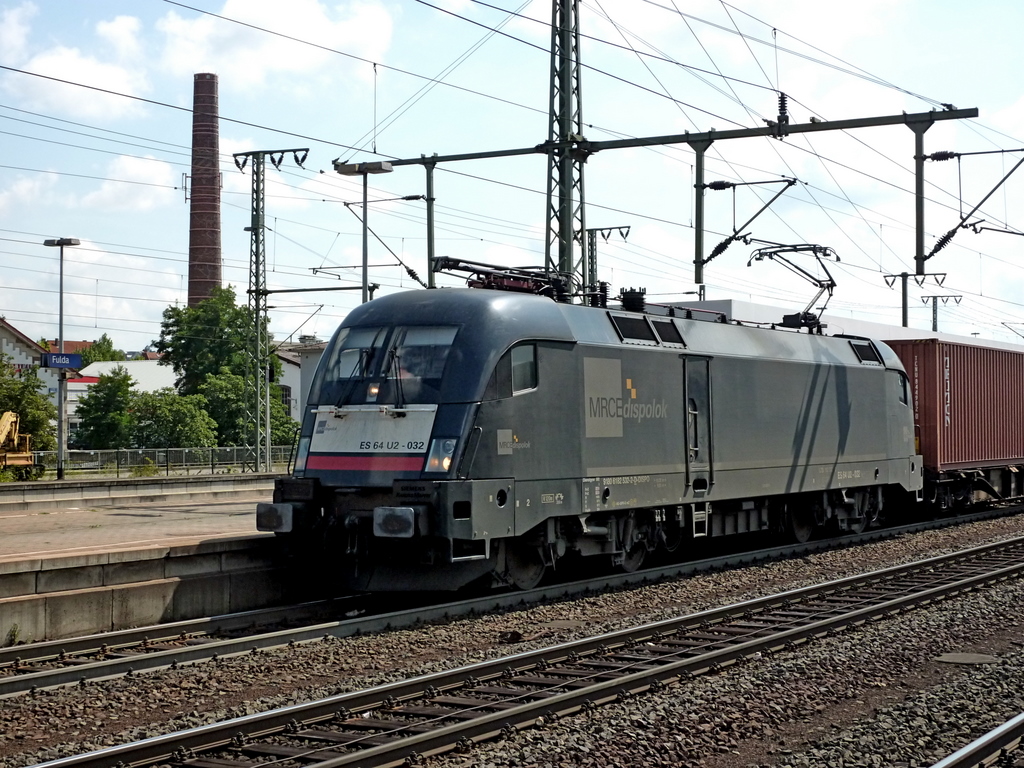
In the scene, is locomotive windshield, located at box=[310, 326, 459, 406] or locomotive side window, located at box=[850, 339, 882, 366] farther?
locomotive side window, located at box=[850, 339, 882, 366]

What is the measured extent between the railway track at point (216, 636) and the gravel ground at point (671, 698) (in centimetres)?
24

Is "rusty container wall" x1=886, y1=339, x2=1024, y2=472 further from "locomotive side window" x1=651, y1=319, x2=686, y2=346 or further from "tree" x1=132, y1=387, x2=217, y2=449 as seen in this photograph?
"tree" x1=132, y1=387, x2=217, y2=449

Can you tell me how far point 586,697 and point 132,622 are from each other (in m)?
5.54

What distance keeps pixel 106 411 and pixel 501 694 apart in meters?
68.3

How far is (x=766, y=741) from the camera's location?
7613 millimetres

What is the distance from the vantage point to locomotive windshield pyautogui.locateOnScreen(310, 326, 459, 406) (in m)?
12.6

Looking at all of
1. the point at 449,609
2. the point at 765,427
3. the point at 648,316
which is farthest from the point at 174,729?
the point at 765,427

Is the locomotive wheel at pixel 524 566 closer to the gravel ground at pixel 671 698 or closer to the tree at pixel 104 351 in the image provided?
the gravel ground at pixel 671 698

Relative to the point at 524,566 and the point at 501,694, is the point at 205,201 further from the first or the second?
the point at 501,694

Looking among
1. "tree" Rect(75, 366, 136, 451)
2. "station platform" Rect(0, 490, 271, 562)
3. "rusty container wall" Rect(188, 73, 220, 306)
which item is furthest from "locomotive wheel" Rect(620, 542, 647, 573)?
"rusty container wall" Rect(188, 73, 220, 306)

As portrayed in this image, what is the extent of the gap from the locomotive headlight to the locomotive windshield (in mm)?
525

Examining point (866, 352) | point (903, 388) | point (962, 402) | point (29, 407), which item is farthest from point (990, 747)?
point (29, 407)

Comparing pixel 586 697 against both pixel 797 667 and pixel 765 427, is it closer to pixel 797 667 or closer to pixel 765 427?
pixel 797 667

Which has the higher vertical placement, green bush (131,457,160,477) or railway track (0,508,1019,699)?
green bush (131,457,160,477)
